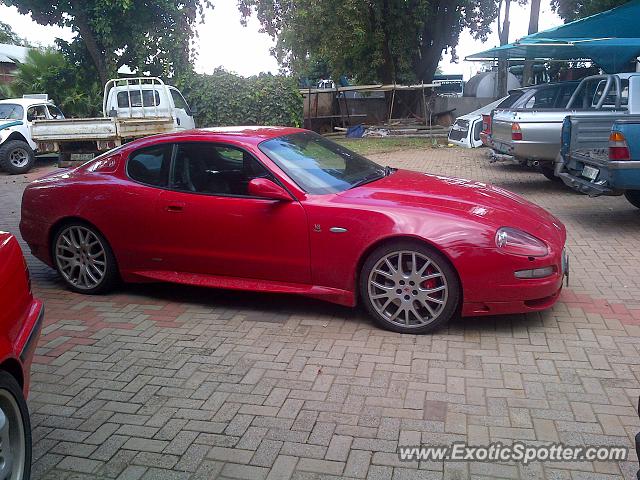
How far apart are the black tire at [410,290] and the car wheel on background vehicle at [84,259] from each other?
233cm

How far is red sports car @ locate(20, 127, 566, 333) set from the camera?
14.0 feet

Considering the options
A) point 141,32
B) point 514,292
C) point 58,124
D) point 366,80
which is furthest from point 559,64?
point 514,292

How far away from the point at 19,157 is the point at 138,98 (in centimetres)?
337

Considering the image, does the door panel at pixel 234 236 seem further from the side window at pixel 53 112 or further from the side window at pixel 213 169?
the side window at pixel 53 112

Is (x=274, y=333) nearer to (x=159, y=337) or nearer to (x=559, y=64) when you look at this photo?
(x=159, y=337)

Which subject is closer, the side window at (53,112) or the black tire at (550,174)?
the black tire at (550,174)

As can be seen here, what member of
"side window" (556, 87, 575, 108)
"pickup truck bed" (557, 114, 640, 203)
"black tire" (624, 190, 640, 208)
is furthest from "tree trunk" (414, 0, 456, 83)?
"black tire" (624, 190, 640, 208)

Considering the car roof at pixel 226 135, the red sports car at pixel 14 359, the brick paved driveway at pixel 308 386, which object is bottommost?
the brick paved driveway at pixel 308 386

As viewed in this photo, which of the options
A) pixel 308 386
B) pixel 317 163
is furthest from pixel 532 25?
pixel 308 386

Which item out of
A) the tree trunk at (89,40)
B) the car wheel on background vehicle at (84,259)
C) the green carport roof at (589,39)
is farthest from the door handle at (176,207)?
the tree trunk at (89,40)

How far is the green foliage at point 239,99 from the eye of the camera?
65.7 ft

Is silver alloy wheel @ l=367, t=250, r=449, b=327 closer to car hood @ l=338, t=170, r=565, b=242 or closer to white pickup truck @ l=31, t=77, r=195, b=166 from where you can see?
car hood @ l=338, t=170, r=565, b=242

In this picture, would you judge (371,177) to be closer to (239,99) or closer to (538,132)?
(538,132)

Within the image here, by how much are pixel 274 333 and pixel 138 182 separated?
1849 millimetres
